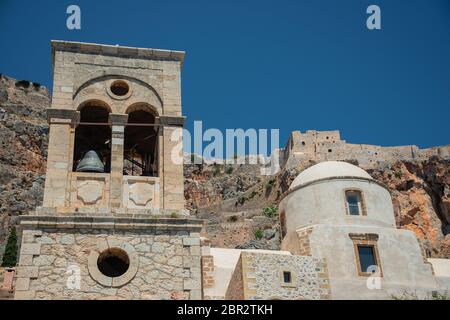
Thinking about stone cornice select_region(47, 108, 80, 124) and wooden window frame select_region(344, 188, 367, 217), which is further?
wooden window frame select_region(344, 188, 367, 217)

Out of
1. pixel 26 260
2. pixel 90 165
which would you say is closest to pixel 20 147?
pixel 90 165

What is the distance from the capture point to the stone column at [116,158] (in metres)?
14.5

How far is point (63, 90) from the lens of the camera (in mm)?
15547

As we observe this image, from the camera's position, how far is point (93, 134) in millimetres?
17312

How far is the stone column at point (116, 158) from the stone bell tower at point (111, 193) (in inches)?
1.0

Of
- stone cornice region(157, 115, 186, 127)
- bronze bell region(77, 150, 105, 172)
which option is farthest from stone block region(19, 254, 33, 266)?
stone cornice region(157, 115, 186, 127)

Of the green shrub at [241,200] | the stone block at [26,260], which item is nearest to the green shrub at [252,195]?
the green shrub at [241,200]

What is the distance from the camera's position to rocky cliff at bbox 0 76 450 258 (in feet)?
177

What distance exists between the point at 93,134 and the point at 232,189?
56.7 m

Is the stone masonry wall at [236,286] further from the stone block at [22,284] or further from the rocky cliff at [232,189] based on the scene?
the rocky cliff at [232,189]

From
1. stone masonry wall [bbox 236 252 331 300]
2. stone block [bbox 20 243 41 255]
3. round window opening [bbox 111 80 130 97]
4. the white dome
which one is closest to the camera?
stone block [bbox 20 243 41 255]

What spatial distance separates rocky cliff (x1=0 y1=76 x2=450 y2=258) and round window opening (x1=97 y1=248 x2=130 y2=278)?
101 ft

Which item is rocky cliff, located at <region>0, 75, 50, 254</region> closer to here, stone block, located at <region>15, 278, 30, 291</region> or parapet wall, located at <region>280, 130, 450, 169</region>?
parapet wall, located at <region>280, 130, 450, 169</region>
